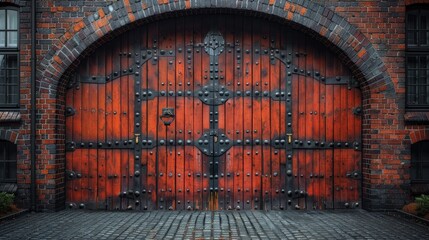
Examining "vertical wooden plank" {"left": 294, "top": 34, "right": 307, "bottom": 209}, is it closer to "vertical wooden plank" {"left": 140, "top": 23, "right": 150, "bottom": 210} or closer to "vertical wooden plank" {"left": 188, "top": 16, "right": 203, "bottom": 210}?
"vertical wooden plank" {"left": 188, "top": 16, "right": 203, "bottom": 210}

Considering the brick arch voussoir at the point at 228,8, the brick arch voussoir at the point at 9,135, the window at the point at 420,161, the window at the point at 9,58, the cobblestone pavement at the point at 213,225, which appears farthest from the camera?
the window at the point at 420,161

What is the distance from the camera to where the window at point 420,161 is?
8.10m

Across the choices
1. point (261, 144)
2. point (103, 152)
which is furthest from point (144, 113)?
point (261, 144)

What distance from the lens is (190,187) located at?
26.8 feet

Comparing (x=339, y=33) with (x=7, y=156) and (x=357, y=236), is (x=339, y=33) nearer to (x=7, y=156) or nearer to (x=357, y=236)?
(x=357, y=236)

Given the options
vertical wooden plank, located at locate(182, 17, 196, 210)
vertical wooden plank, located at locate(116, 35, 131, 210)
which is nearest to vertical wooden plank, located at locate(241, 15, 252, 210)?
vertical wooden plank, located at locate(182, 17, 196, 210)

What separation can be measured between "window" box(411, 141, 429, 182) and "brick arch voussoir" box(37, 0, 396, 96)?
1.01 m

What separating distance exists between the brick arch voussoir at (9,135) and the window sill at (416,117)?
20.0 ft

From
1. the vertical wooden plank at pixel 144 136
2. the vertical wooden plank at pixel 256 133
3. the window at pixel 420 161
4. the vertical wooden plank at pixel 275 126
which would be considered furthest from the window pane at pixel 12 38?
the window at pixel 420 161

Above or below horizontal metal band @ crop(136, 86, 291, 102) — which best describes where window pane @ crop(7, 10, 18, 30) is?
above

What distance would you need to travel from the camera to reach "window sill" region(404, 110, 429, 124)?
7.81m

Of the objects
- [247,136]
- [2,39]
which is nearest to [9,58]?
[2,39]

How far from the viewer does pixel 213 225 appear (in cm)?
678

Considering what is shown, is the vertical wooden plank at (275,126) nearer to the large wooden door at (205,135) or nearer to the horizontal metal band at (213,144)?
the large wooden door at (205,135)
